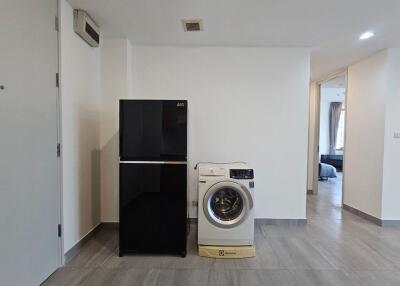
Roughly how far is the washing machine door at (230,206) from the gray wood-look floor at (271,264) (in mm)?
398

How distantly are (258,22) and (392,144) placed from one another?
8.54 ft

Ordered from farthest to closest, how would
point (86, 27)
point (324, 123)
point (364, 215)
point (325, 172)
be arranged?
1. point (324, 123)
2. point (325, 172)
3. point (364, 215)
4. point (86, 27)

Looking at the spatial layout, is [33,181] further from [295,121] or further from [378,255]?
[378,255]

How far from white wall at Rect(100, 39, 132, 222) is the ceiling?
20 cm

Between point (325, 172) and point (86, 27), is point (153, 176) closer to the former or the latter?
point (86, 27)

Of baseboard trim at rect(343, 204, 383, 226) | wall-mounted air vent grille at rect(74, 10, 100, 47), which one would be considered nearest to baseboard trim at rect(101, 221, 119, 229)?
wall-mounted air vent grille at rect(74, 10, 100, 47)

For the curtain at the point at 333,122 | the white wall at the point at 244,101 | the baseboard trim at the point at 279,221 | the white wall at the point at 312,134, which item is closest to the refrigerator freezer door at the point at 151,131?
the white wall at the point at 244,101

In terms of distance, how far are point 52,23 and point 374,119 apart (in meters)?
4.30

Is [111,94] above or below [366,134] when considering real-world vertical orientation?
above

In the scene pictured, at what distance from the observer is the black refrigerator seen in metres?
2.67

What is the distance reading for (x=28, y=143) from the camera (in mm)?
2029

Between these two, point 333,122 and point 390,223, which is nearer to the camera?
point 390,223

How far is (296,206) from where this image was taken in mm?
3758

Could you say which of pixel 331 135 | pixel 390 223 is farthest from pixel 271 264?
pixel 331 135
